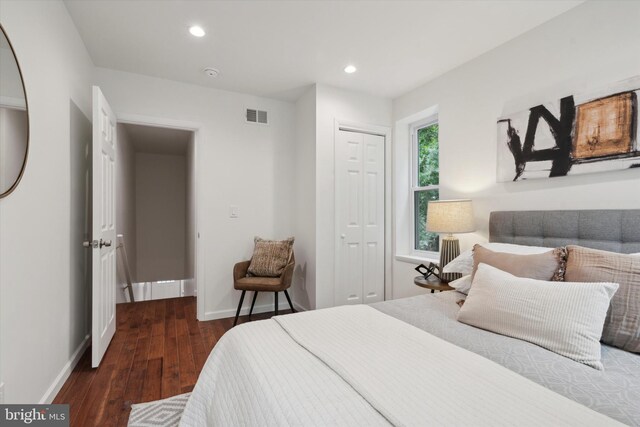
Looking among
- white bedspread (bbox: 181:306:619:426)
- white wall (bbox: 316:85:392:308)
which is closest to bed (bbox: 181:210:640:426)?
white bedspread (bbox: 181:306:619:426)

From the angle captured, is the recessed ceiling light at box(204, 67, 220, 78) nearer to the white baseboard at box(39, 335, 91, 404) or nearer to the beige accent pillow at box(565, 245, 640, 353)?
the white baseboard at box(39, 335, 91, 404)

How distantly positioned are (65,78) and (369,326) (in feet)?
8.40

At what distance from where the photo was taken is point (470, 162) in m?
2.85

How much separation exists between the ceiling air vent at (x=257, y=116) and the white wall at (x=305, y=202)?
0.40 meters

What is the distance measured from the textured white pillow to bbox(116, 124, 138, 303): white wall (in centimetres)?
426

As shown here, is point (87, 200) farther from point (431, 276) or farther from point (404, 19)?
point (431, 276)

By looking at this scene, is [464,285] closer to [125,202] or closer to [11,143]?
[11,143]

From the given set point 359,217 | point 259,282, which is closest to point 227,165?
point 259,282

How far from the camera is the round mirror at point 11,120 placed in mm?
1345

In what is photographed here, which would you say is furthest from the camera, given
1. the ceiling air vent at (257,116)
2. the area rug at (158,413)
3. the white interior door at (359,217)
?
the ceiling air vent at (257,116)

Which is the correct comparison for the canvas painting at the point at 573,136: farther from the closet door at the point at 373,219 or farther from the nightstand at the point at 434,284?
the closet door at the point at 373,219

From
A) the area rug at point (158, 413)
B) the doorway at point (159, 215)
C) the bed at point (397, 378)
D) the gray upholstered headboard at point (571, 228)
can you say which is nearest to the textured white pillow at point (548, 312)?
the bed at point (397, 378)

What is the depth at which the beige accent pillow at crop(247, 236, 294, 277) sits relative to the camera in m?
Result: 3.36

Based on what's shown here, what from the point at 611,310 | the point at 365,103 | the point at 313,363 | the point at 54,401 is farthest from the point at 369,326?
the point at 365,103
